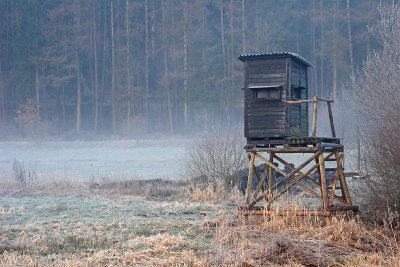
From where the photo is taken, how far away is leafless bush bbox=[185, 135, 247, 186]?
23.8 m

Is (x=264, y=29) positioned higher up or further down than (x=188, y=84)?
higher up

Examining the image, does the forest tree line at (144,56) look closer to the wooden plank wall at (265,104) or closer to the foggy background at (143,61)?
the foggy background at (143,61)

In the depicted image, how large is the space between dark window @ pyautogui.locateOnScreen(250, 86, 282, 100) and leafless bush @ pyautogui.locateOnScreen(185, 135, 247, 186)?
8592 millimetres

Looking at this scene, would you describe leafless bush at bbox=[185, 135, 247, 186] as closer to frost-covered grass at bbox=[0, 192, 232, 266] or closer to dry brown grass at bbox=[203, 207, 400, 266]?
frost-covered grass at bbox=[0, 192, 232, 266]

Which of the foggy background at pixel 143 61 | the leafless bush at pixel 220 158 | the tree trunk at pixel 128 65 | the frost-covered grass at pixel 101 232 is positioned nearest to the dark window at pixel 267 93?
the frost-covered grass at pixel 101 232

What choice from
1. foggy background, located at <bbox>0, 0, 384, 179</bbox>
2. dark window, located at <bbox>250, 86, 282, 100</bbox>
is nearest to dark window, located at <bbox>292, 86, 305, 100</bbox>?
dark window, located at <bbox>250, 86, 282, 100</bbox>

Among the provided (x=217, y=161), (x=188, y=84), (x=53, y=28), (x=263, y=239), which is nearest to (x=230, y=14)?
(x=188, y=84)

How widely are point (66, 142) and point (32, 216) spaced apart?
3027 cm

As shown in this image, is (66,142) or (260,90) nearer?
(260,90)

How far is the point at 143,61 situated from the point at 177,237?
1564 inches

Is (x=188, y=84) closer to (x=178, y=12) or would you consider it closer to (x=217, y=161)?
(x=178, y=12)

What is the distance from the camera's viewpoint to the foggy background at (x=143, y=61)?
4431cm

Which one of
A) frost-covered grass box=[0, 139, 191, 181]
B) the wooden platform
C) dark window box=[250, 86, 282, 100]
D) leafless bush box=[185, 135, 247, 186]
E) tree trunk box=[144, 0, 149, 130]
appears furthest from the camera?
tree trunk box=[144, 0, 149, 130]

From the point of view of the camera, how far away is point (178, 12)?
4884 cm
